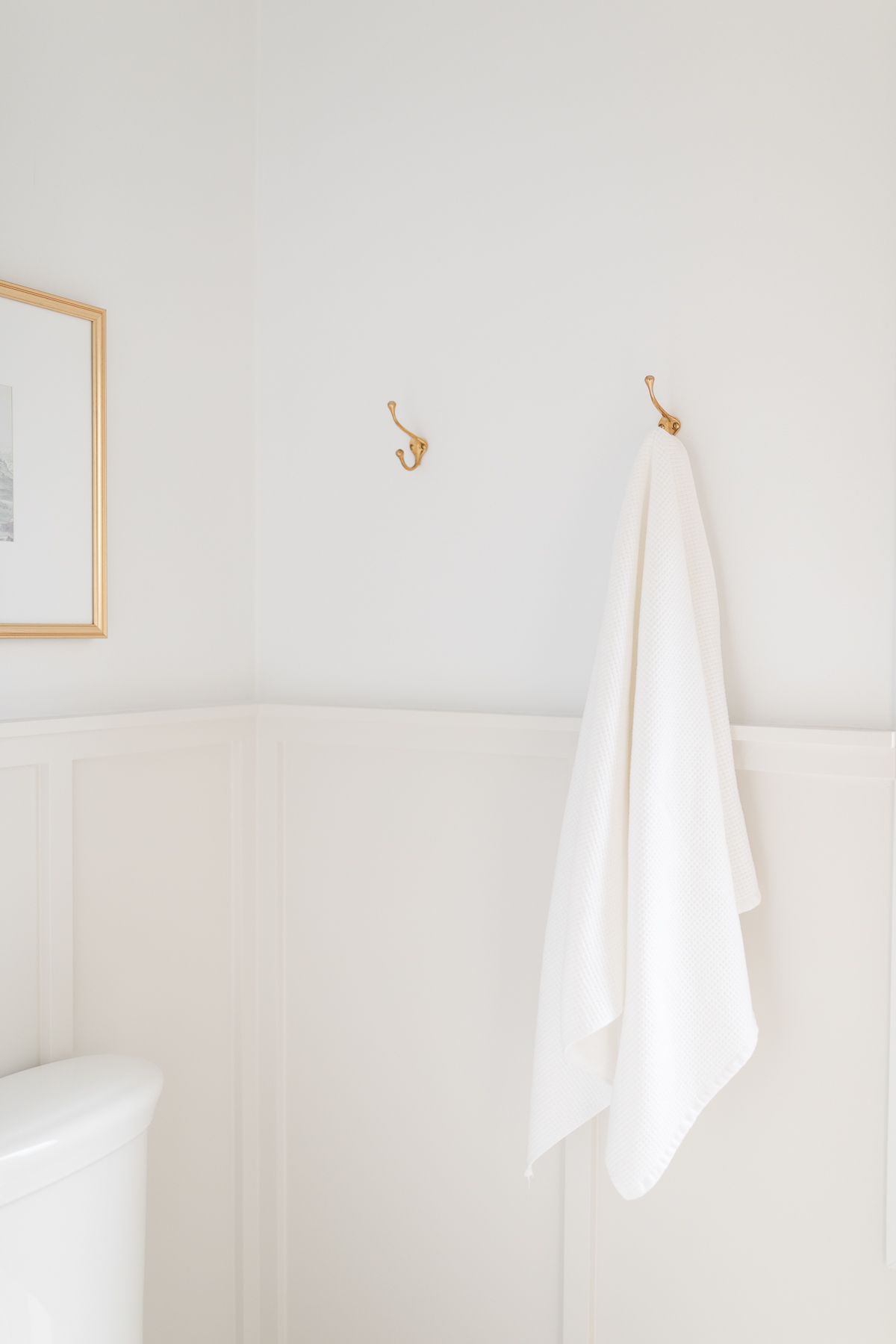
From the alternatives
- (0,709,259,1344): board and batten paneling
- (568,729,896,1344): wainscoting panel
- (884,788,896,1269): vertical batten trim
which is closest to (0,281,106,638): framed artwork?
(0,709,259,1344): board and batten paneling

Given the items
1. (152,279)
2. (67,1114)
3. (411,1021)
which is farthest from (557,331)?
(67,1114)

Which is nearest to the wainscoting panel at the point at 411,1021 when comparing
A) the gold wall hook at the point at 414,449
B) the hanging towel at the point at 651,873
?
the hanging towel at the point at 651,873

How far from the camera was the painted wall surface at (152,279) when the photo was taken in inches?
47.2

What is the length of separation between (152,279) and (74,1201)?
43.5 inches

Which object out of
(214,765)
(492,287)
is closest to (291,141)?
(492,287)

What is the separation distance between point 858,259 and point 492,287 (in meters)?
0.45

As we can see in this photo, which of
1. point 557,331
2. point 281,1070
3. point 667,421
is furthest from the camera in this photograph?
point 281,1070

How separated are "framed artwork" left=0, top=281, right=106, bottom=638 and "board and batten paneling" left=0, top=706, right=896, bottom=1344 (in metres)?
0.15

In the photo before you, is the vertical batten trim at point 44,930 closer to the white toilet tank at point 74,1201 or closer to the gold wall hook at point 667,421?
the white toilet tank at point 74,1201

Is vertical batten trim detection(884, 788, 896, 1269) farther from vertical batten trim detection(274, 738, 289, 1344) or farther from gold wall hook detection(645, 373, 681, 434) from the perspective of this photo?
vertical batten trim detection(274, 738, 289, 1344)

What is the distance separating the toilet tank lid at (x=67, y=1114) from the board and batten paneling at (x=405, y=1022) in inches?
3.7

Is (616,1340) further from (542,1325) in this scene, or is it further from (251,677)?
(251,677)

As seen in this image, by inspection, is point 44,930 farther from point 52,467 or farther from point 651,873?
point 651,873

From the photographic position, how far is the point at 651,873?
1.00m
